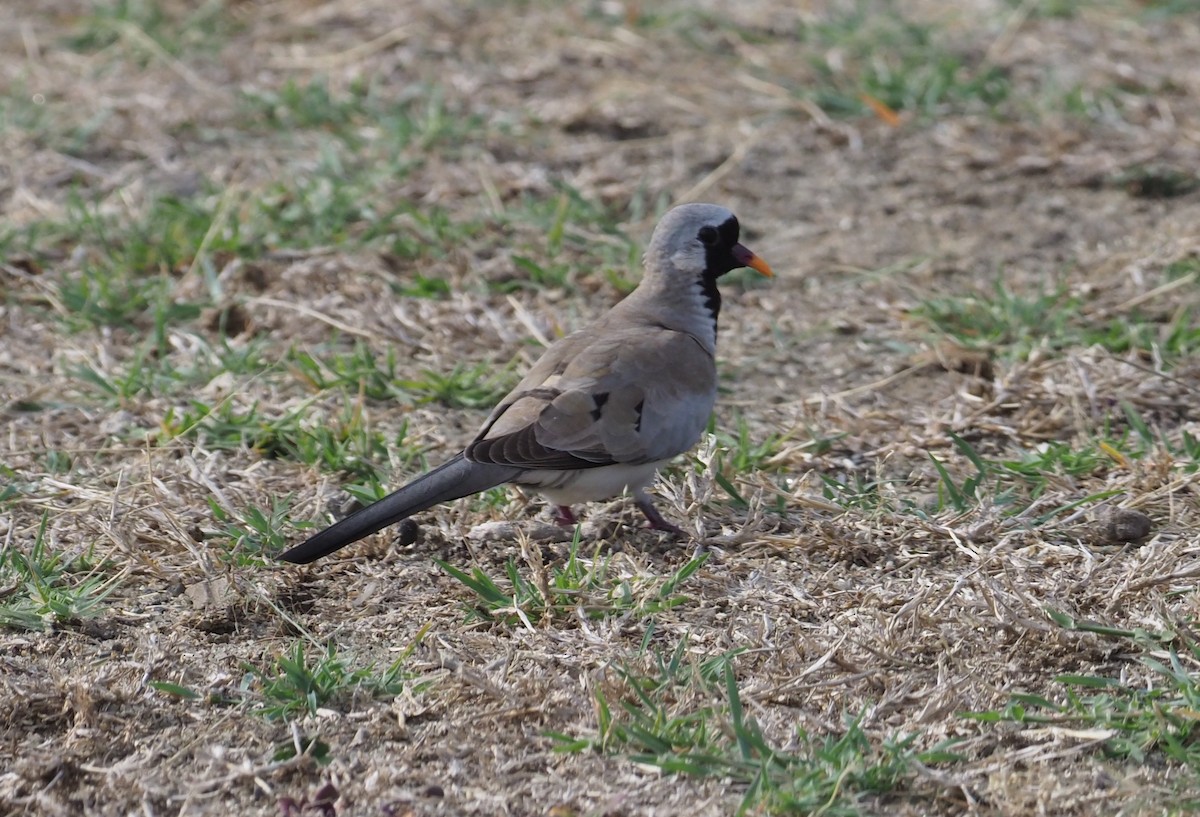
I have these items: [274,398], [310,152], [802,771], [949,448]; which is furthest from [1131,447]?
[310,152]

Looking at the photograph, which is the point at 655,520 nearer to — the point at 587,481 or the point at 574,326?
the point at 587,481

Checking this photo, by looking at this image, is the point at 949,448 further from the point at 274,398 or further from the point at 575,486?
the point at 274,398

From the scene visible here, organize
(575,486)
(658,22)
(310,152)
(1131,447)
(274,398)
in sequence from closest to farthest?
(575,486) → (1131,447) → (274,398) → (310,152) → (658,22)

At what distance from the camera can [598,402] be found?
4422 millimetres

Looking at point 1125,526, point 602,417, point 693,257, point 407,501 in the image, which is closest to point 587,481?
point 602,417

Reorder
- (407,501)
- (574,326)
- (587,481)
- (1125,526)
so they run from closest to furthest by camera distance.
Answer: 1. (407,501)
2. (1125,526)
3. (587,481)
4. (574,326)

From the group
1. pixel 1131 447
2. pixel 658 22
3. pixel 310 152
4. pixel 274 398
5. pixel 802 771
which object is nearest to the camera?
pixel 802 771

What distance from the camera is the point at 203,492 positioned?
455 centimetres

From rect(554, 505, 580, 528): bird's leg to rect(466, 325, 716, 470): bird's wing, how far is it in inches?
11.0

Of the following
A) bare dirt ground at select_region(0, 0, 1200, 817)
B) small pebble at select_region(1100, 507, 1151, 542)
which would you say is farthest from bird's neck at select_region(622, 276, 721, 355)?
small pebble at select_region(1100, 507, 1151, 542)

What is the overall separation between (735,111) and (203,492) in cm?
381

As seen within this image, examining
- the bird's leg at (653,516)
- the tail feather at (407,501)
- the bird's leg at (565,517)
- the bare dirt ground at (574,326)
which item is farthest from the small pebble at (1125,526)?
the tail feather at (407,501)

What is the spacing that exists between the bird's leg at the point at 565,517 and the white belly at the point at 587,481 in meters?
0.07

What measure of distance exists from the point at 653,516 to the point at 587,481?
231 mm
